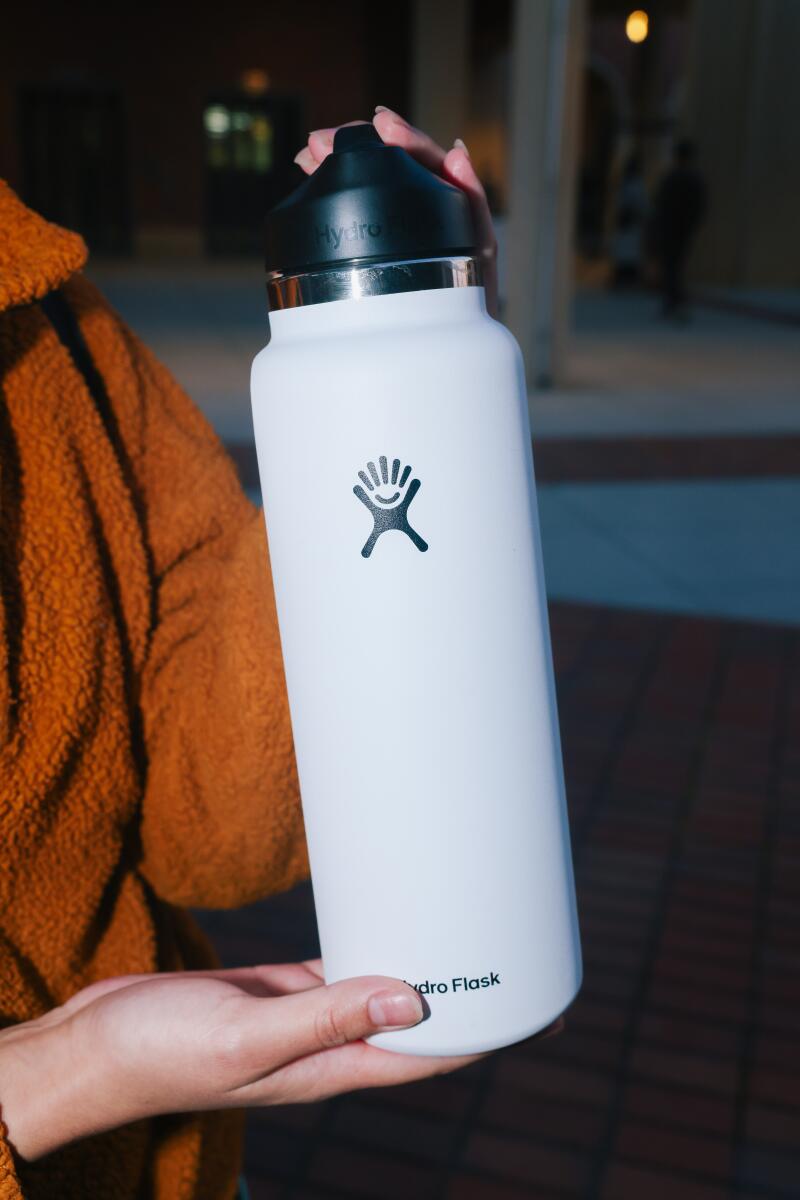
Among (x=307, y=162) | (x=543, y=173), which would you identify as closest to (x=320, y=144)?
(x=307, y=162)

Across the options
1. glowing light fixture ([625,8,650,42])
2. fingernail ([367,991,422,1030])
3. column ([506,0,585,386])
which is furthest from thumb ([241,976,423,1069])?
glowing light fixture ([625,8,650,42])

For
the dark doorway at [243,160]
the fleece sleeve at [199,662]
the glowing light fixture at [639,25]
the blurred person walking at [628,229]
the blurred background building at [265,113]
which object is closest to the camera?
the fleece sleeve at [199,662]

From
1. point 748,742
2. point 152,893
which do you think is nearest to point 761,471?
point 748,742

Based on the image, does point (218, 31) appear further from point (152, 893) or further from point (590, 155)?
point (152, 893)

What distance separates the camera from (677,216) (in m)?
13.0

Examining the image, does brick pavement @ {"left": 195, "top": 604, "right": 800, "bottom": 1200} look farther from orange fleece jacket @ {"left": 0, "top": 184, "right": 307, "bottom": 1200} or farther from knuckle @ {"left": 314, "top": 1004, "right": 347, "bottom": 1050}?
knuckle @ {"left": 314, "top": 1004, "right": 347, "bottom": 1050}


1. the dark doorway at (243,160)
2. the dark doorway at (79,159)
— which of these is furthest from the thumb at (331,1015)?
the dark doorway at (243,160)

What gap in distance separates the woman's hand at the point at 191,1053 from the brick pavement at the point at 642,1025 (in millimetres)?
1159

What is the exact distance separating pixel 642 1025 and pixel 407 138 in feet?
5.88

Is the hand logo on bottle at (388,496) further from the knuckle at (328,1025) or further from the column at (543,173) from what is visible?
the column at (543,173)

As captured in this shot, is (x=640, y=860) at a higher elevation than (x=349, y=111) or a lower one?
lower

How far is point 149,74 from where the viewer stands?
19.3m

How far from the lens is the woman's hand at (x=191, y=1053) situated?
2.57 feet

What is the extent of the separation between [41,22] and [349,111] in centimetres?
500
